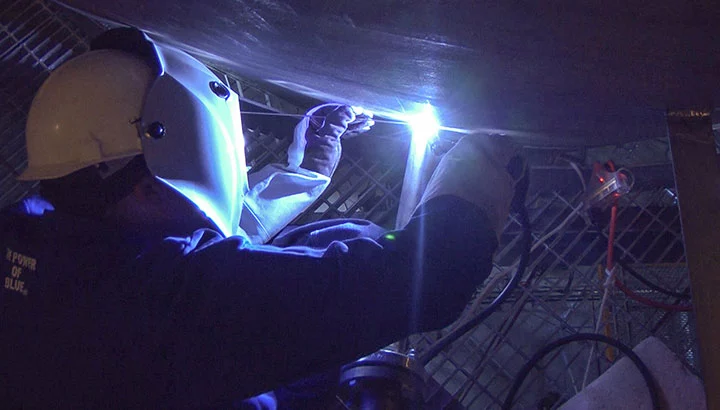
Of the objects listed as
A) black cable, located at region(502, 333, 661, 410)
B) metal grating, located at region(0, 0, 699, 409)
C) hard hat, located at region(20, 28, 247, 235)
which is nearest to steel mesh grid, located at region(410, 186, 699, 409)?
metal grating, located at region(0, 0, 699, 409)

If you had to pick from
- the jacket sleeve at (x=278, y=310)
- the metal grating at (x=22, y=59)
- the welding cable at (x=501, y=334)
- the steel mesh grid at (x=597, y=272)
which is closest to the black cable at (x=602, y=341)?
the welding cable at (x=501, y=334)

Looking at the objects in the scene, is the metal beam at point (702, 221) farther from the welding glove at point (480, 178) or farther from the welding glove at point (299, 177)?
the welding glove at point (299, 177)

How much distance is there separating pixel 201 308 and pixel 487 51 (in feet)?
1.79

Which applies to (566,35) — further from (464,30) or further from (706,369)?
(706,369)

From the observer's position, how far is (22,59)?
1751 millimetres

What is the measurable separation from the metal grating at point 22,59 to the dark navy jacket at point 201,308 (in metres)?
0.96

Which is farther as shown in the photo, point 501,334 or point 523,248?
point 501,334

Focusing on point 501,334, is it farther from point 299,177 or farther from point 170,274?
point 170,274

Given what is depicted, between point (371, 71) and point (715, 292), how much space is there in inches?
24.7

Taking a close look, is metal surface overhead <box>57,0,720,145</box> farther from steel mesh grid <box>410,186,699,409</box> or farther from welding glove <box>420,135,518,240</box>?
steel mesh grid <box>410,186,699,409</box>

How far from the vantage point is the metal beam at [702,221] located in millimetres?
784

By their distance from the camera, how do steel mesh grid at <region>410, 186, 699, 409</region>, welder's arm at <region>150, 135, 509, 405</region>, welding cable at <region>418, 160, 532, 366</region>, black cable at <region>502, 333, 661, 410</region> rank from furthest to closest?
steel mesh grid at <region>410, 186, 699, 409</region> → black cable at <region>502, 333, 661, 410</region> → welding cable at <region>418, 160, 532, 366</region> → welder's arm at <region>150, 135, 509, 405</region>

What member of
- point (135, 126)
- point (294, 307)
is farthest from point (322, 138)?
point (294, 307)

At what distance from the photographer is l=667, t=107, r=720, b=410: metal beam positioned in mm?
784
